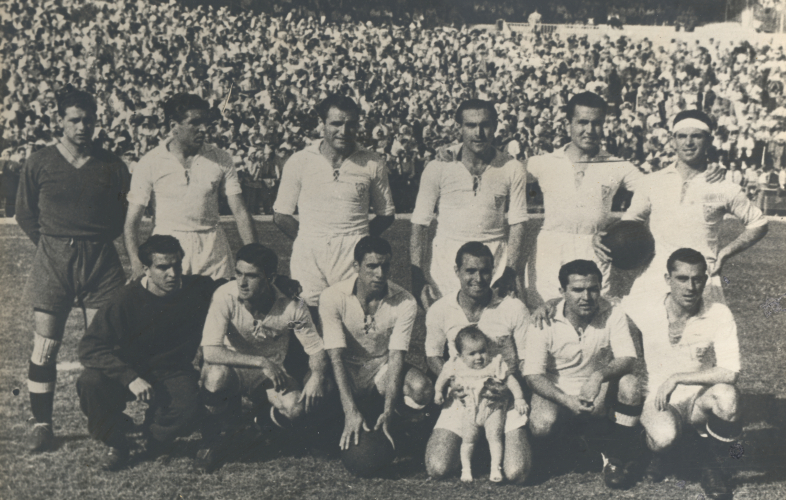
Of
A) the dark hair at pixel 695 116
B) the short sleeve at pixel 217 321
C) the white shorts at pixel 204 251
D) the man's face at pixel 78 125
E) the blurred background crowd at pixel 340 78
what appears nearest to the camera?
the short sleeve at pixel 217 321

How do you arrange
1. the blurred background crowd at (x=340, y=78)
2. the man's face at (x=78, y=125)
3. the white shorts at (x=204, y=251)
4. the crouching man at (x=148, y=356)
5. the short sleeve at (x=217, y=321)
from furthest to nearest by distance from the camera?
the blurred background crowd at (x=340, y=78) < the white shorts at (x=204, y=251) < the man's face at (x=78, y=125) < the short sleeve at (x=217, y=321) < the crouching man at (x=148, y=356)

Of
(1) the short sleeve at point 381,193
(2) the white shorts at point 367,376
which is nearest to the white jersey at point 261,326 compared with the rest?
(2) the white shorts at point 367,376

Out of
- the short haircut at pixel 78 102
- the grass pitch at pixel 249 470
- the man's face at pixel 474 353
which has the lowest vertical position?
the grass pitch at pixel 249 470

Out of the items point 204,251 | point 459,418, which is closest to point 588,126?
point 459,418

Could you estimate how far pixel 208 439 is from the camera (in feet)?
14.0

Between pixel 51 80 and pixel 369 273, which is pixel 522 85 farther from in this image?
pixel 51 80

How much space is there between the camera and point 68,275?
4.43 m

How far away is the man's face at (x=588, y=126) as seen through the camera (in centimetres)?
450

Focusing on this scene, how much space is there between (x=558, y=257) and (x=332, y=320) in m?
1.55

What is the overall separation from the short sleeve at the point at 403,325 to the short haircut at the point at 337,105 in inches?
50.8

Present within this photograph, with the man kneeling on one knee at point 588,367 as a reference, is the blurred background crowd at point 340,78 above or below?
above

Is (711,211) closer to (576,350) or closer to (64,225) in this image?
(576,350)

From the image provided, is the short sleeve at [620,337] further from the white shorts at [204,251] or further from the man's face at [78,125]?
the man's face at [78,125]

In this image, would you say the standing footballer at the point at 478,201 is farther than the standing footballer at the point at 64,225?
Yes
